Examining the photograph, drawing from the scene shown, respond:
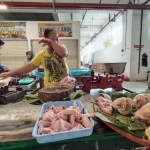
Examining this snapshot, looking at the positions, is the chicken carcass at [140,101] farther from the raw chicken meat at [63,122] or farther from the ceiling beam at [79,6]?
the ceiling beam at [79,6]

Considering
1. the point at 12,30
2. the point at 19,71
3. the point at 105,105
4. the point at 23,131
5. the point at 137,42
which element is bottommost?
the point at 23,131

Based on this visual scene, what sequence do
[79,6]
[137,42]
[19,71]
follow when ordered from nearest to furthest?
[19,71]
[79,6]
[137,42]

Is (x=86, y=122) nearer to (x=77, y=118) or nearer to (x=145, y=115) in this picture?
(x=77, y=118)

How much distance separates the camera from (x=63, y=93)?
3.59 feet

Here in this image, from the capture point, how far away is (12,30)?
5348 millimetres

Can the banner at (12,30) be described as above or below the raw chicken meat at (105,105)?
above

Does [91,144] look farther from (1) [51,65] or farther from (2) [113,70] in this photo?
(2) [113,70]

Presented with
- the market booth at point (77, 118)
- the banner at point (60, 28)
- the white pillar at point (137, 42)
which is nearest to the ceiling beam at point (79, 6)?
the white pillar at point (137, 42)

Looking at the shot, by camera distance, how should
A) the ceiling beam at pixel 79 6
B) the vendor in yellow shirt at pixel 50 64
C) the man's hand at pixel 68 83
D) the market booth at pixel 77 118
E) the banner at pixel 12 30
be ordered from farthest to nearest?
the banner at pixel 12 30 → the ceiling beam at pixel 79 6 → the vendor in yellow shirt at pixel 50 64 → the man's hand at pixel 68 83 → the market booth at pixel 77 118

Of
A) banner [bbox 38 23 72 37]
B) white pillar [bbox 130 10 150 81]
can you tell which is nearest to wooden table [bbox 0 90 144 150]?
white pillar [bbox 130 10 150 81]

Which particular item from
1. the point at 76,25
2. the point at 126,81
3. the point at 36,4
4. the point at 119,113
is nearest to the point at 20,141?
the point at 119,113

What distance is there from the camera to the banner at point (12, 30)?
530 centimetres

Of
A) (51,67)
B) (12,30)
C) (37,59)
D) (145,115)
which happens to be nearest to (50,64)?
(51,67)

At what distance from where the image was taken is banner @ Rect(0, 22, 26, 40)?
5305 mm
